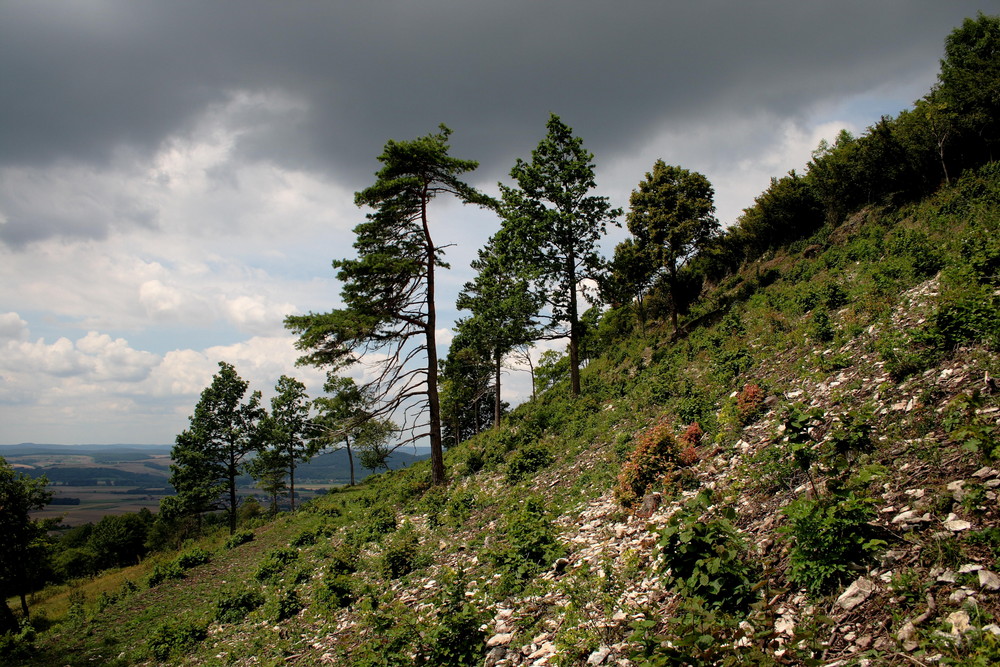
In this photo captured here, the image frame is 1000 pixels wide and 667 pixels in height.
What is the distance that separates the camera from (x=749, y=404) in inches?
387

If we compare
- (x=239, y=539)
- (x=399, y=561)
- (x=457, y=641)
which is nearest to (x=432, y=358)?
(x=399, y=561)

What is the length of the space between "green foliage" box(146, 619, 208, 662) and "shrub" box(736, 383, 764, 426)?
15471 millimetres

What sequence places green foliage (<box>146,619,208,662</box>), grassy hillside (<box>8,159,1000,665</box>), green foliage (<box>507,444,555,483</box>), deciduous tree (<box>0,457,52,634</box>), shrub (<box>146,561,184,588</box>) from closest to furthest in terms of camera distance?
1. grassy hillside (<box>8,159,1000,665</box>)
2. green foliage (<box>146,619,208,662</box>)
3. green foliage (<box>507,444,555,483</box>)
4. shrub (<box>146,561,184,588</box>)
5. deciduous tree (<box>0,457,52,634</box>)

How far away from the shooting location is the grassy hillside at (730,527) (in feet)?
13.0

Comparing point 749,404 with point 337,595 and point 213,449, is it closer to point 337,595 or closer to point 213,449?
Result: point 337,595

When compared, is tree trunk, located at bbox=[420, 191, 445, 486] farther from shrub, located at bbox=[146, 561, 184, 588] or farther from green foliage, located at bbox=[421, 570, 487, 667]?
A: shrub, located at bbox=[146, 561, 184, 588]

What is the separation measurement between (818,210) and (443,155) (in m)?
24.1

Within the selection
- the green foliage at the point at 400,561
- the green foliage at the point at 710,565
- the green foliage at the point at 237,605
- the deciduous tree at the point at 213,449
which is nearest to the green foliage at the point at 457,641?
the green foliage at the point at 710,565

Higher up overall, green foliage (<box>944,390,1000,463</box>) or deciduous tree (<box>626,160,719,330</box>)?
deciduous tree (<box>626,160,719,330</box>)

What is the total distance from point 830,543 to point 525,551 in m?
5.39

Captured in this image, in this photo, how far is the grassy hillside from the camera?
3961 mm

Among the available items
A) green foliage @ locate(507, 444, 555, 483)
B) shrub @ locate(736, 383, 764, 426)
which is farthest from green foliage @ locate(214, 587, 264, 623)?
shrub @ locate(736, 383, 764, 426)

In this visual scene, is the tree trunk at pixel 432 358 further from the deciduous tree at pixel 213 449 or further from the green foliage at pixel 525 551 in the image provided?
the deciduous tree at pixel 213 449

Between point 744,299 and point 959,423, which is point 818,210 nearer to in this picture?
point 744,299
